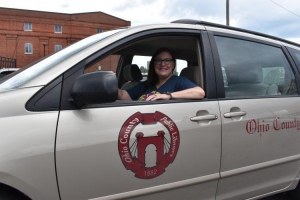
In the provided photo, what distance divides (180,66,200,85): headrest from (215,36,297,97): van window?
0.76 ft

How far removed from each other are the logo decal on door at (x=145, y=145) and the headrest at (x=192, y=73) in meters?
0.71

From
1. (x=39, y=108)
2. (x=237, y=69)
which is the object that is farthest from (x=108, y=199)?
(x=237, y=69)

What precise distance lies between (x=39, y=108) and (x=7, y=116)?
164mm

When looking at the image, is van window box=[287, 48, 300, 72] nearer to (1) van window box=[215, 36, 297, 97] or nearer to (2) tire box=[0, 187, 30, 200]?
(1) van window box=[215, 36, 297, 97]

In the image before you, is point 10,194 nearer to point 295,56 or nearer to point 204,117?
point 204,117

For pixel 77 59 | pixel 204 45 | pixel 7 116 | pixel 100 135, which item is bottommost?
pixel 100 135

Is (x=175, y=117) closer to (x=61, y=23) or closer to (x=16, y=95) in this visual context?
(x=16, y=95)

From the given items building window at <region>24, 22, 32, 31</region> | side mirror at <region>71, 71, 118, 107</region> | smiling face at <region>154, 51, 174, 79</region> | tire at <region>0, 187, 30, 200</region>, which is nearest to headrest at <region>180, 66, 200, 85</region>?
smiling face at <region>154, 51, 174, 79</region>

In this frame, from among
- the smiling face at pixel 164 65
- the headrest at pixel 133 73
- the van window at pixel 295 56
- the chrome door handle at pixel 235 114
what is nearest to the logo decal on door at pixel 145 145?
the chrome door handle at pixel 235 114

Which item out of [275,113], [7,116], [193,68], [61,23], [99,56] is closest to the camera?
[7,116]

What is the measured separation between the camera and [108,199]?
68.3 inches

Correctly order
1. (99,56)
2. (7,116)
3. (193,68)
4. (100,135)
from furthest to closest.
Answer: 1. (193,68)
2. (99,56)
3. (100,135)
4. (7,116)

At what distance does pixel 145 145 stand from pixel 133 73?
1.73 m

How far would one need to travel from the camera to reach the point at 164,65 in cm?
265
